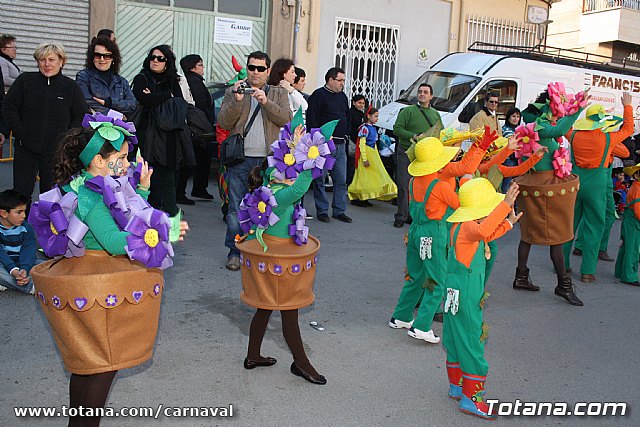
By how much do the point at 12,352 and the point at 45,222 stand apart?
1.83 m

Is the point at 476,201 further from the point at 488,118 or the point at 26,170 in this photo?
the point at 488,118

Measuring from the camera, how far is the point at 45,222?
3320 mm

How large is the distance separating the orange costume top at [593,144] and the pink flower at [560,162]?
2.43ft

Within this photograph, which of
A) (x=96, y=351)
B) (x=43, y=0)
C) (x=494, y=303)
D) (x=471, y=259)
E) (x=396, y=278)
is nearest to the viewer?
(x=96, y=351)

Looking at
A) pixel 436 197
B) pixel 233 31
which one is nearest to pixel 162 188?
pixel 436 197

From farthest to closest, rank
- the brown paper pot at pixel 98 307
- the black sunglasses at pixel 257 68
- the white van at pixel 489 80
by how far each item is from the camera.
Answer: the white van at pixel 489 80 → the black sunglasses at pixel 257 68 → the brown paper pot at pixel 98 307

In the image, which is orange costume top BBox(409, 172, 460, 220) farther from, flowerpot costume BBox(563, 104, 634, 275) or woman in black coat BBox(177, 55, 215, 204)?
woman in black coat BBox(177, 55, 215, 204)

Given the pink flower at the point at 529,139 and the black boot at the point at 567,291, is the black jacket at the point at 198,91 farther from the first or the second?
the black boot at the point at 567,291

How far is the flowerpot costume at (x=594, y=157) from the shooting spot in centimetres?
744

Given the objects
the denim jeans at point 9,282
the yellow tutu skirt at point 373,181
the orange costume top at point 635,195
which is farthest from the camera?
the yellow tutu skirt at point 373,181

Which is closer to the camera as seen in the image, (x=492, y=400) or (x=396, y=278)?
(x=492, y=400)

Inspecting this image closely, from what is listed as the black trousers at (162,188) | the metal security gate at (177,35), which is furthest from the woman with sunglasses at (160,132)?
the metal security gate at (177,35)

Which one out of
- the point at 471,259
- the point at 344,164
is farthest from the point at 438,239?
the point at 344,164

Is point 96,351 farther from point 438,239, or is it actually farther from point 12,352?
point 438,239
